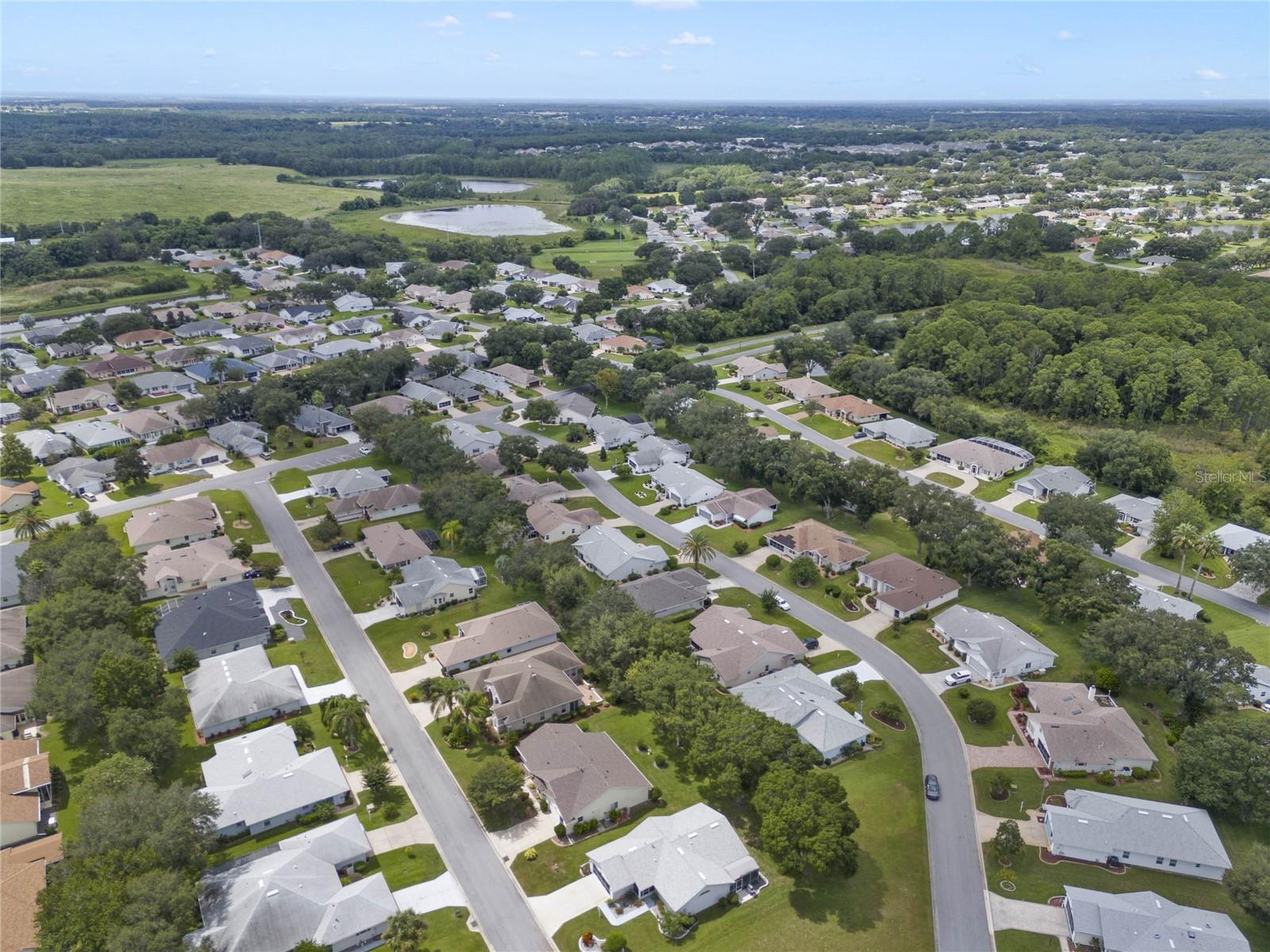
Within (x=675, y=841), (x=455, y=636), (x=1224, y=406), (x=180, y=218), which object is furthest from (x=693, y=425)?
(x=180, y=218)

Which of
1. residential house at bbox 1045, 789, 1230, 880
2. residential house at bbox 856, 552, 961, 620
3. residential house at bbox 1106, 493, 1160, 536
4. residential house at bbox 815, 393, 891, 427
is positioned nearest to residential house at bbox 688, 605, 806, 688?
residential house at bbox 856, 552, 961, 620

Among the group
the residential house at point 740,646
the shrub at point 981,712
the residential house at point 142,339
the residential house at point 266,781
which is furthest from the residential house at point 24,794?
the residential house at point 142,339

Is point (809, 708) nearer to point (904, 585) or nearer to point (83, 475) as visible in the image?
point (904, 585)

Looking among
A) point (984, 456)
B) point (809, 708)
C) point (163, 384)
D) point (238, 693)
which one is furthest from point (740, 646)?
point (163, 384)

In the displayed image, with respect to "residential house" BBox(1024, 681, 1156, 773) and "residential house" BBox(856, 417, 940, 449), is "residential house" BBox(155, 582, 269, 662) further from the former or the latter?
"residential house" BBox(856, 417, 940, 449)

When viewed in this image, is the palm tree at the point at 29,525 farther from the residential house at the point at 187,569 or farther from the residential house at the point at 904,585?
the residential house at the point at 904,585

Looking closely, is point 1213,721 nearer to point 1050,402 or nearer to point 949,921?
point 949,921
